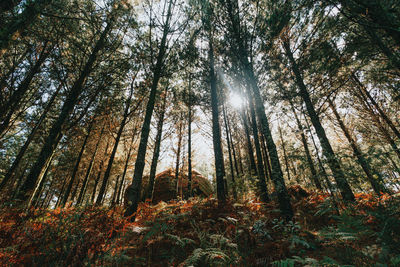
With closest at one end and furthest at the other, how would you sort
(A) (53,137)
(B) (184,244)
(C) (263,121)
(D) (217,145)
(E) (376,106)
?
1. (B) (184,244)
2. (C) (263,121)
3. (A) (53,137)
4. (D) (217,145)
5. (E) (376,106)

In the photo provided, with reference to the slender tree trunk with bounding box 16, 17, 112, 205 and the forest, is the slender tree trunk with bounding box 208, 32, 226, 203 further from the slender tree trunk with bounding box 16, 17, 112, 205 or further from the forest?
the slender tree trunk with bounding box 16, 17, 112, 205

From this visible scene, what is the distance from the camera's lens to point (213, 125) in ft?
26.7

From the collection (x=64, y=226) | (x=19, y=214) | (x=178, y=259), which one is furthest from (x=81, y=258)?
(x=19, y=214)

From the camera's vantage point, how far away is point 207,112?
1202cm

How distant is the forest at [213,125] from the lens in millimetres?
2719

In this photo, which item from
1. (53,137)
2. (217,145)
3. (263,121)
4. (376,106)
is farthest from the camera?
(376,106)

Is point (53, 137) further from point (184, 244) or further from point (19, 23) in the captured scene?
point (184, 244)

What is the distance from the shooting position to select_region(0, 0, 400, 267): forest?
2.72m

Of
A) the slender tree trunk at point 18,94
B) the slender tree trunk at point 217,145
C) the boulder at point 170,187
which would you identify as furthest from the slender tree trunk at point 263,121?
the boulder at point 170,187

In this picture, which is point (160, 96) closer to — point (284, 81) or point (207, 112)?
point (207, 112)

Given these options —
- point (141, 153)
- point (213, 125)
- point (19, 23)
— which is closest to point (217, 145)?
point (213, 125)

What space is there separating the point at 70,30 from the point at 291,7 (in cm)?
898

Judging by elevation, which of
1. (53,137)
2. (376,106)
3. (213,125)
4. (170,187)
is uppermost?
(376,106)

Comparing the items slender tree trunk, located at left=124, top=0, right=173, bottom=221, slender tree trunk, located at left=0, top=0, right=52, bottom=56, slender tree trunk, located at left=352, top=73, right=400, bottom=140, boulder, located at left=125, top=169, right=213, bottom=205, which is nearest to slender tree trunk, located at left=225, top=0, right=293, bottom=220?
slender tree trunk, located at left=124, top=0, right=173, bottom=221
